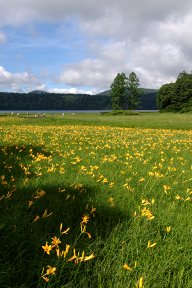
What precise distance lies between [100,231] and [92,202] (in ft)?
3.00

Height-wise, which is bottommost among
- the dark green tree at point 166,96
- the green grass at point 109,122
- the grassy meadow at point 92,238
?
the grassy meadow at point 92,238

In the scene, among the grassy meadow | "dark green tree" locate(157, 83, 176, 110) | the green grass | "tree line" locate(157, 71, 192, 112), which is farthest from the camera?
"dark green tree" locate(157, 83, 176, 110)

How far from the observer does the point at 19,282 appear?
239cm

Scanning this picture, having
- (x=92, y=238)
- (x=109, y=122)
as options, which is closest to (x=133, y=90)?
(x=109, y=122)

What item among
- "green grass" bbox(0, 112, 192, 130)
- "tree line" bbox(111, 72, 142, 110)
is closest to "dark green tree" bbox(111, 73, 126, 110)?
"tree line" bbox(111, 72, 142, 110)

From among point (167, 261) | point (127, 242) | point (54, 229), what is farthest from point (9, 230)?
point (167, 261)

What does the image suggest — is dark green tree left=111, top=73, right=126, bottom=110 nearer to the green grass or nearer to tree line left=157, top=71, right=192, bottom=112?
tree line left=157, top=71, right=192, bottom=112

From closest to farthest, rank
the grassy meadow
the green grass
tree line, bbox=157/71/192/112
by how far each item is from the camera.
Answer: the grassy meadow < the green grass < tree line, bbox=157/71/192/112

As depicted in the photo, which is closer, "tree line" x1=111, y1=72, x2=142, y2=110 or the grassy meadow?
the grassy meadow

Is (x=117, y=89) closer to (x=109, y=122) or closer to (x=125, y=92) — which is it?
(x=125, y=92)

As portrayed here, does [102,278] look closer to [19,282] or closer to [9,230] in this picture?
[19,282]

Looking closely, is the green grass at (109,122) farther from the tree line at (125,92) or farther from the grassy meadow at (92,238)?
the tree line at (125,92)

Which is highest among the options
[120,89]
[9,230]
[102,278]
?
[120,89]

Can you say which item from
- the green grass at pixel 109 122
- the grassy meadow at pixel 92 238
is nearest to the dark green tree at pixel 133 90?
the green grass at pixel 109 122
